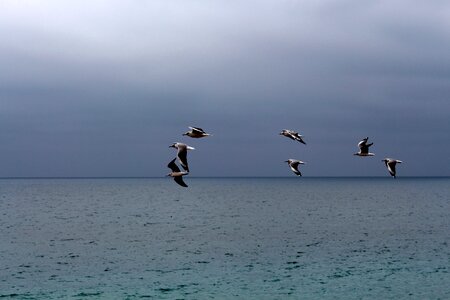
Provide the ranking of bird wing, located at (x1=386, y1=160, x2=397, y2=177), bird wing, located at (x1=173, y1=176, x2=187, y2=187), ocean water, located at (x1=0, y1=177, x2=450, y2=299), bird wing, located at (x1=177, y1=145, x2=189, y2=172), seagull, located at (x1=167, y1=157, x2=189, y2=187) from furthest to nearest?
1. ocean water, located at (x1=0, y1=177, x2=450, y2=299)
2. seagull, located at (x1=167, y1=157, x2=189, y2=187)
3. bird wing, located at (x1=386, y1=160, x2=397, y2=177)
4. bird wing, located at (x1=173, y1=176, x2=187, y2=187)
5. bird wing, located at (x1=177, y1=145, x2=189, y2=172)

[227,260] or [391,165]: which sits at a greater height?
[391,165]

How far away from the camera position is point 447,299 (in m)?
59.2

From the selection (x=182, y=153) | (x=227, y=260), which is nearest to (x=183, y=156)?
(x=182, y=153)

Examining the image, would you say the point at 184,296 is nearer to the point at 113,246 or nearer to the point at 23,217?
the point at 113,246

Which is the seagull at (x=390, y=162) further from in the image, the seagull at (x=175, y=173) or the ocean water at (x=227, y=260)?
the ocean water at (x=227, y=260)

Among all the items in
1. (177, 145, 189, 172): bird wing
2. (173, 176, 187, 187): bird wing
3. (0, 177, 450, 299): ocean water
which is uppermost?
(177, 145, 189, 172): bird wing

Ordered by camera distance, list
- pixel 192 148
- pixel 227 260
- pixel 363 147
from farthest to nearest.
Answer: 1. pixel 227 260
2. pixel 363 147
3. pixel 192 148

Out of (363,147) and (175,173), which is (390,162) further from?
(175,173)

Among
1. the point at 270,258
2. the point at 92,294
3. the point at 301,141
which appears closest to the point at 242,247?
the point at 270,258

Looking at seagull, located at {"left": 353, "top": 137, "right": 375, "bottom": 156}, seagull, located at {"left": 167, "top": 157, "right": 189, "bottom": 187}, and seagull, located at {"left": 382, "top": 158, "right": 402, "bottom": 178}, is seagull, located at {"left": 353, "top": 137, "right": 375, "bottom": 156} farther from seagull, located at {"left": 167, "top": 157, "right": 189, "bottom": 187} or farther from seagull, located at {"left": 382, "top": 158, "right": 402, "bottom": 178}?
seagull, located at {"left": 167, "top": 157, "right": 189, "bottom": 187}

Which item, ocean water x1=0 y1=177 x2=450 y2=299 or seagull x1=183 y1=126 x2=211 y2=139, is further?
ocean water x1=0 y1=177 x2=450 y2=299

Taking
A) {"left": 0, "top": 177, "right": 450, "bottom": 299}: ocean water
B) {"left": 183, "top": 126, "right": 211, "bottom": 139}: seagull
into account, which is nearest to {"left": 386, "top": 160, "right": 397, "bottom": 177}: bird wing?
{"left": 183, "top": 126, "right": 211, "bottom": 139}: seagull

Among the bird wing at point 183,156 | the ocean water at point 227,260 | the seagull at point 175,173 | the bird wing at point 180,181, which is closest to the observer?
the bird wing at point 183,156

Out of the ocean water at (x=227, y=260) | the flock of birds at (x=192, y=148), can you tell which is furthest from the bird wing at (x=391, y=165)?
the ocean water at (x=227, y=260)
